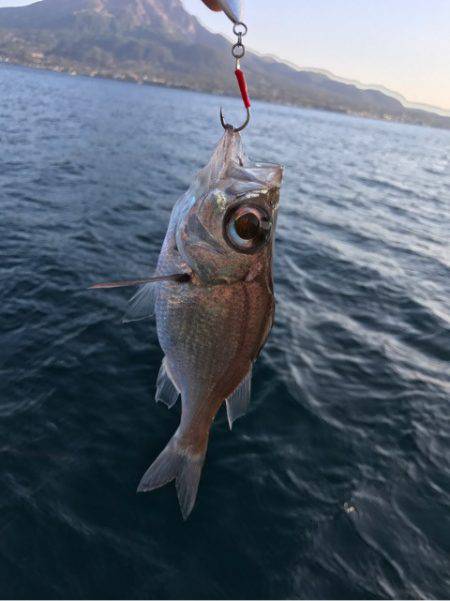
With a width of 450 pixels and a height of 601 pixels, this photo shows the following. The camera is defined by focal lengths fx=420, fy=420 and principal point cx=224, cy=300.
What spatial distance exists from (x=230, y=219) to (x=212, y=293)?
53 cm

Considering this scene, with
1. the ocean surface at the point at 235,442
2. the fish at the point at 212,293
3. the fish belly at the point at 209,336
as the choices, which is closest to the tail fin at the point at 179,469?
the fish at the point at 212,293

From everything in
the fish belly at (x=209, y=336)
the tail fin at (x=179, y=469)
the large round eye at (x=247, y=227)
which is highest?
the large round eye at (x=247, y=227)

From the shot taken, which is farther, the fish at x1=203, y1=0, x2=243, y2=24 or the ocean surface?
the ocean surface

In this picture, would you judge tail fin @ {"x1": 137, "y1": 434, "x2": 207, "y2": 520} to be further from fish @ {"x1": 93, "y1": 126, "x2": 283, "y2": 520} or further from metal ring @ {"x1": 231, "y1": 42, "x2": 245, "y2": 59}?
metal ring @ {"x1": 231, "y1": 42, "x2": 245, "y2": 59}

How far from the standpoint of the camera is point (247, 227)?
2.69m

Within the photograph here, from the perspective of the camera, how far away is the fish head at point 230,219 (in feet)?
8.79

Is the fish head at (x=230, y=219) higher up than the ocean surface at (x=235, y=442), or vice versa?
the fish head at (x=230, y=219)

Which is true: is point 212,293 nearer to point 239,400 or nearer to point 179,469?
point 239,400

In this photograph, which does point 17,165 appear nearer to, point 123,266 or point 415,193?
point 123,266

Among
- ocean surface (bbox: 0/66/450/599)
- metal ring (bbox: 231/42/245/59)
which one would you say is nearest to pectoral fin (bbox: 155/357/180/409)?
ocean surface (bbox: 0/66/450/599)

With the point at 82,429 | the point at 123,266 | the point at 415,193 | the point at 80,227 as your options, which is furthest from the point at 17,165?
the point at 415,193

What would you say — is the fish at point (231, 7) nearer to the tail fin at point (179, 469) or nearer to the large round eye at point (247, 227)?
the large round eye at point (247, 227)

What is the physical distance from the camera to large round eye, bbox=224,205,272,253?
264cm

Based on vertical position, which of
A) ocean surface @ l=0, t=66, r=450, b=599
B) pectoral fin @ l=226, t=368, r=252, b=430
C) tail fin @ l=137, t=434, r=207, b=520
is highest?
pectoral fin @ l=226, t=368, r=252, b=430
